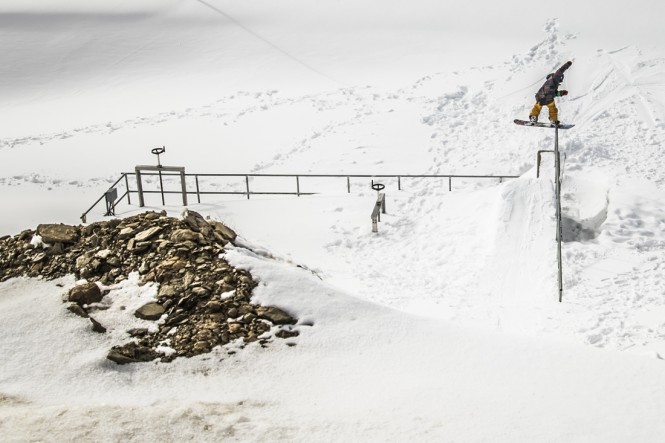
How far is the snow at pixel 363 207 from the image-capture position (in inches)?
247

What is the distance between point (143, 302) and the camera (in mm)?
7707

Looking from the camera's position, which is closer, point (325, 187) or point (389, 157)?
point (325, 187)

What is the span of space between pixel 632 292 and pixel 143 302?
30.7ft

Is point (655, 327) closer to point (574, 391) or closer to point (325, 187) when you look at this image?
point (574, 391)

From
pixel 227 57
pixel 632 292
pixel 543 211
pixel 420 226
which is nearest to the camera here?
pixel 632 292

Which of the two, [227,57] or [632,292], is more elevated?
[227,57]

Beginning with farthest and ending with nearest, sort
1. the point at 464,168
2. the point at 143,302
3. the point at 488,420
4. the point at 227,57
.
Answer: the point at 227,57
the point at 464,168
the point at 143,302
the point at 488,420

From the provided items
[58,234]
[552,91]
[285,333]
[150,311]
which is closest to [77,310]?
[150,311]

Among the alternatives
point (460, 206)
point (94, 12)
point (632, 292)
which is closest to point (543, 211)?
point (460, 206)

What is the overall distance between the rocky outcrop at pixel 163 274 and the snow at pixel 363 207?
210mm

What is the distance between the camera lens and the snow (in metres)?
6.27

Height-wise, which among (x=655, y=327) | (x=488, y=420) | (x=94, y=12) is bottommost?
(x=655, y=327)

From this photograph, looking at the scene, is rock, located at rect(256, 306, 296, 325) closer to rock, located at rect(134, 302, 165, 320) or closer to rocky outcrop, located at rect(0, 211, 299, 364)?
rocky outcrop, located at rect(0, 211, 299, 364)

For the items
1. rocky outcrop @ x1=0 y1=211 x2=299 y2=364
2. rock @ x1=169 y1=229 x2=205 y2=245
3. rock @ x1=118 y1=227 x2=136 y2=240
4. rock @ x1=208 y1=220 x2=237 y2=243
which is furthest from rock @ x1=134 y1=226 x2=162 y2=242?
rock @ x1=208 y1=220 x2=237 y2=243
